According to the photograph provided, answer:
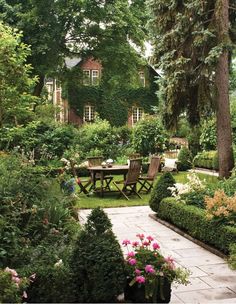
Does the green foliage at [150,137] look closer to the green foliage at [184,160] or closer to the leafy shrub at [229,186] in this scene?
the green foliage at [184,160]

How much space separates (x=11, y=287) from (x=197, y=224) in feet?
13.8

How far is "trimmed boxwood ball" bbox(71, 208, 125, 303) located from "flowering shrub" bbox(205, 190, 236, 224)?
8.81ft

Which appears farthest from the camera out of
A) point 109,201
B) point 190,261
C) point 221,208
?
point 109,201

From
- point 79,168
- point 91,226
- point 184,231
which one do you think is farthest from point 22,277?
point 79,168

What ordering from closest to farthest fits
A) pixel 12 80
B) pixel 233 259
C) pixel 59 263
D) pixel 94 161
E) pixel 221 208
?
pixel 59 263 → pixel 233 259 → pixel 221 208 → pixel 12 80 → pixel 94 161

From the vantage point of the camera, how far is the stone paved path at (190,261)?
4789mm

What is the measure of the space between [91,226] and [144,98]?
104 ft

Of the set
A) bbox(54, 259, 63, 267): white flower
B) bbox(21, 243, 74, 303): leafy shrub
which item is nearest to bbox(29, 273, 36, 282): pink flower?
bbox(21, 243, 74, 303): leafy shrub

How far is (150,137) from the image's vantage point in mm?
20031

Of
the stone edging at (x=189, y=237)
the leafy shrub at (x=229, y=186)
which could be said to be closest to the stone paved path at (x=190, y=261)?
the stone edging at (x=189, y=237)

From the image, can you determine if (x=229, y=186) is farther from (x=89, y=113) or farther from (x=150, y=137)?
(x=89, y=113)

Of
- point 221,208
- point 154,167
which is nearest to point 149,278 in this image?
point 221,208

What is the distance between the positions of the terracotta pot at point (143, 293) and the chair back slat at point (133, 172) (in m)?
7.29

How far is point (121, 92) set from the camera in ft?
115
